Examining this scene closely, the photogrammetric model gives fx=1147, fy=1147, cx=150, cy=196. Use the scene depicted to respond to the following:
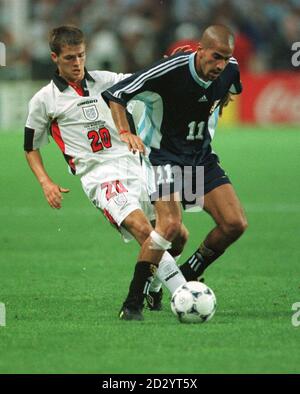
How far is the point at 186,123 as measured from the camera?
8172mm

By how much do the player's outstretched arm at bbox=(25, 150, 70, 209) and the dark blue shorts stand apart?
704 millimetres

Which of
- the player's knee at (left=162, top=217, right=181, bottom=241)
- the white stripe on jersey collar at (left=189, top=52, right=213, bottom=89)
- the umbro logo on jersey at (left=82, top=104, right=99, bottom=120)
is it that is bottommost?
the player's knee at (left=162, top=217, right=181, bottom=241)

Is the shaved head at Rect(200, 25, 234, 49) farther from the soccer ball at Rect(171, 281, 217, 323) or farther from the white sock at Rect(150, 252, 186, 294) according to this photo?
the soccer ball at Rect(171, 281, 217, 323)

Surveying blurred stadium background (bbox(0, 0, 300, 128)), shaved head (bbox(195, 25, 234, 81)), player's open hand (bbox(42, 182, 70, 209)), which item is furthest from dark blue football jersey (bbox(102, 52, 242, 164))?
blurred stadium background (bbox(0, 0, 300, 128))

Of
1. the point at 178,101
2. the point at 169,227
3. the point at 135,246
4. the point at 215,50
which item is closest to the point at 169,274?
the point at 169,227

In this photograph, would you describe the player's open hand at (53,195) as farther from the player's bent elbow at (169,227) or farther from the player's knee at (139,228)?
the player's bent elbow at (169,227)

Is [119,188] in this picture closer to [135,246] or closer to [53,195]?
[53,195]

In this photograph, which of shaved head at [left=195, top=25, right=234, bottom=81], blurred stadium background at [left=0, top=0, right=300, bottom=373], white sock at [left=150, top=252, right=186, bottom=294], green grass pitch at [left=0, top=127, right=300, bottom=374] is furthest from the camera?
white sock at [left=150, top=252, right=186, bottom=294]

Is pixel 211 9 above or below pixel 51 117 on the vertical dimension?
above

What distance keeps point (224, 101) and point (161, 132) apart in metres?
0.53

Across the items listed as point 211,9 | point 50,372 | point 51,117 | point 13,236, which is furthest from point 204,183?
point 211,9

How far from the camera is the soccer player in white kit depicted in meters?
8.30

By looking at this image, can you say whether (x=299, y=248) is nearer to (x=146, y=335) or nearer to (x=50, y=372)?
(x=146, y=335)

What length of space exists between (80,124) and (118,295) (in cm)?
136
